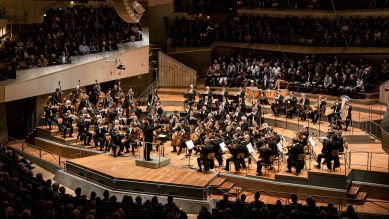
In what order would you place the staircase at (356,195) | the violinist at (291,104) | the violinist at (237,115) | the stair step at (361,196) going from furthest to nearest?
the violinist at (291,104) → the violinist at (237,115) → the stair step at (361,196) → the staircase at (356,195)

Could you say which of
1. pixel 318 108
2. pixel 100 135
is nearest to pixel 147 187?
pixel 100 135

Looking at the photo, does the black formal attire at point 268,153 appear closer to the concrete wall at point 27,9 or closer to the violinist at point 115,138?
the violinist at point 115,138

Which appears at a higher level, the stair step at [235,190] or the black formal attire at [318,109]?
the black formal attire at [318,109]

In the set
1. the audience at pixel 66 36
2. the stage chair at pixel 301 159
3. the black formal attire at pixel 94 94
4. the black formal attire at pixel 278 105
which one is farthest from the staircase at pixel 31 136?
the stage chair at pixel 301 159

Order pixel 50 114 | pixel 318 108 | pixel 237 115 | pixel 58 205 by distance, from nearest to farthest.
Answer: pixel 58 205, pixel 237 115, pixel 318 108, pixel 50 114

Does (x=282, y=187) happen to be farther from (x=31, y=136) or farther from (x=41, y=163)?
(x=31, y=136)

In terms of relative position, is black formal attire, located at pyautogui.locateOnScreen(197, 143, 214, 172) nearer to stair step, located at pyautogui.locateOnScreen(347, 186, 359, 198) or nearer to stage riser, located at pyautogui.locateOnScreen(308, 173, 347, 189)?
stage riser, located at pyautogui.locateOnScreen(308, 173, 347, 189)

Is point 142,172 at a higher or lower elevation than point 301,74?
lower

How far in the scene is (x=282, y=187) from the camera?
17.6 metres

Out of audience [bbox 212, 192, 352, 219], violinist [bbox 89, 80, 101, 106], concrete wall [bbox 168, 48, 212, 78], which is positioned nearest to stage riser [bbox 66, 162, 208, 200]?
audience [bbox 212, 192, 352, 219]

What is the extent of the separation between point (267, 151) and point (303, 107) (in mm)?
5330

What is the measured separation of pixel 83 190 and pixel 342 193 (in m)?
7.62

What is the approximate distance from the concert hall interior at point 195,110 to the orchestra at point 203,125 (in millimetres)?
55

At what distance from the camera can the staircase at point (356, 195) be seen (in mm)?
16766
